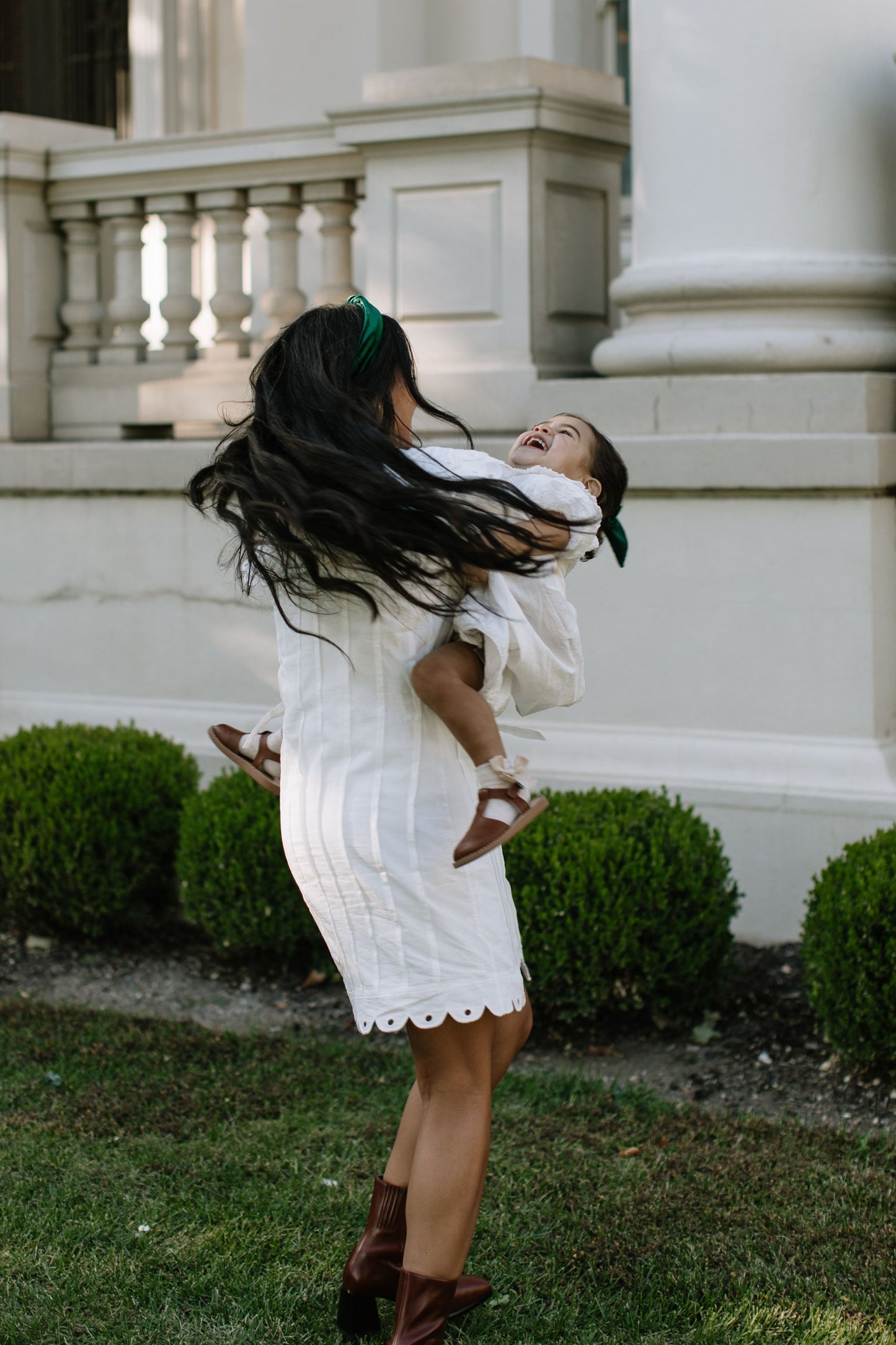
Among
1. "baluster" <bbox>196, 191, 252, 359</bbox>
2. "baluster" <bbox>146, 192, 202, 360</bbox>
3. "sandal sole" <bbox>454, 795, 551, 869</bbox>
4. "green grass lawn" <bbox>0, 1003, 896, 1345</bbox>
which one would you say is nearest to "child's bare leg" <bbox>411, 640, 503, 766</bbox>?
"sandal sole" <bbox>454, 795, 551, 869</bbox>

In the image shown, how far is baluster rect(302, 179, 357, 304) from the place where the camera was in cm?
625

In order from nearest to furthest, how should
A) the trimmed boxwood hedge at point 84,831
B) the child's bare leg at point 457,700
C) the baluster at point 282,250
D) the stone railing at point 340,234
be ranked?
the child's bare leg at point 457,700 → the trimmed boxwood hedge at point 84,831 → the stone railing at point 340,234 → the baluster at point 282,250

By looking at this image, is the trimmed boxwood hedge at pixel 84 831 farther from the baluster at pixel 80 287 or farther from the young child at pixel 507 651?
the young child at pixel 507 651

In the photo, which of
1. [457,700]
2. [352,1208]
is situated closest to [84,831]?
[352,1208]

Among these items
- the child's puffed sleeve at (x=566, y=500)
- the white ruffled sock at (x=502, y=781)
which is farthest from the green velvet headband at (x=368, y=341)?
the white ruffled sock at (x=502, y=781)

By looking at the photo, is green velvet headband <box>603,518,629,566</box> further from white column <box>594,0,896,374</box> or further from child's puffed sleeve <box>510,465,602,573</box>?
white column <box>594,0,896,374</box>

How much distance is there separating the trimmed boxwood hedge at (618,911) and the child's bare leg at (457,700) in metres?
1.93

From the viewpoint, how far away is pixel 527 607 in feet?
8.44

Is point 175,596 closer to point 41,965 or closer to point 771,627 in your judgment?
point 41,965

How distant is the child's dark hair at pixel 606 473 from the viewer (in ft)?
9.07

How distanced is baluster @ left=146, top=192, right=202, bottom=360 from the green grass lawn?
11.2ft

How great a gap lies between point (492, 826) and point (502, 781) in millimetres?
81

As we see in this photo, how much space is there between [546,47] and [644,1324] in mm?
6667

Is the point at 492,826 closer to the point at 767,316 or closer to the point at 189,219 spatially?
the point at 767,316
